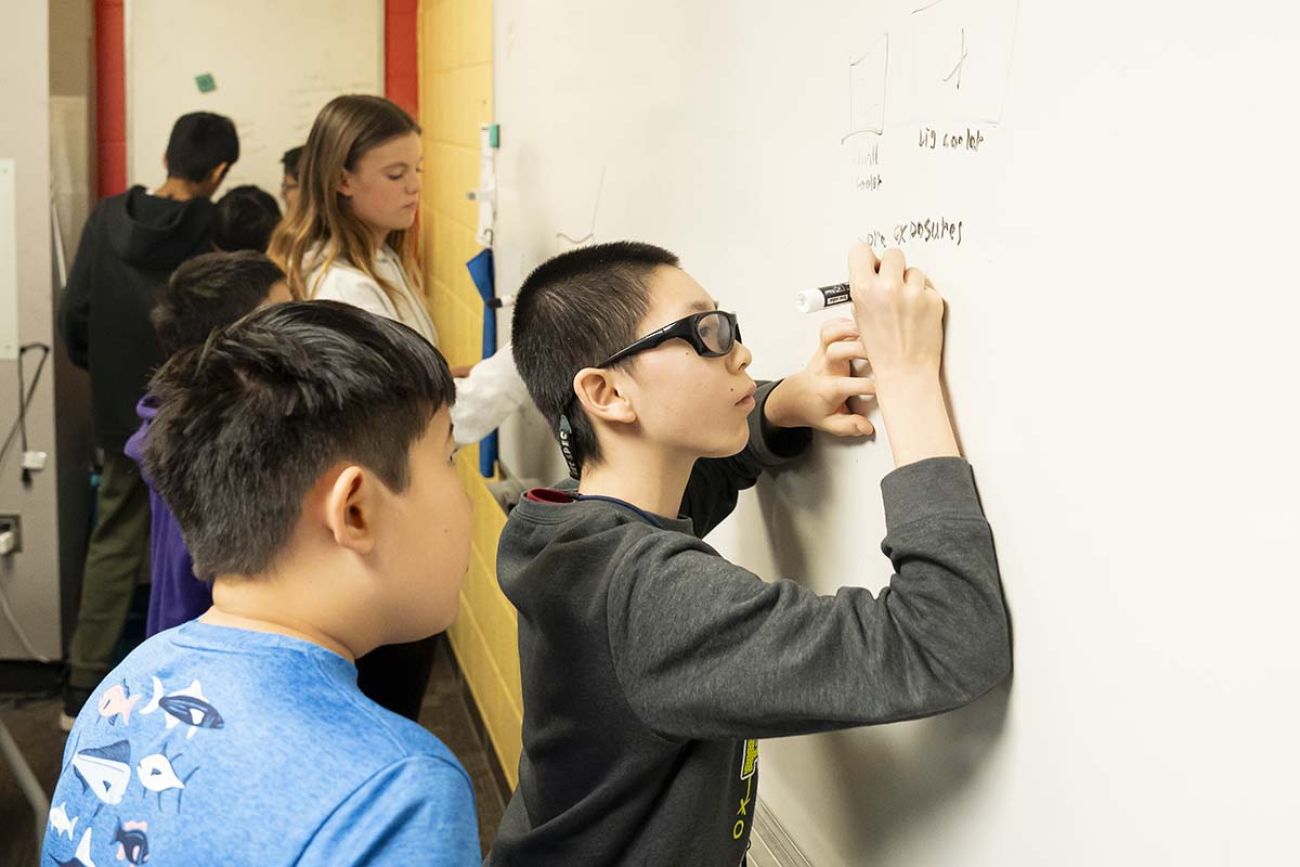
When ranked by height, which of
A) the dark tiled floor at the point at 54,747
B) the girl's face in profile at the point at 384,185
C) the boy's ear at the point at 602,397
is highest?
the girl's face in profile at the point at 384,185

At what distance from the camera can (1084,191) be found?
0.77m

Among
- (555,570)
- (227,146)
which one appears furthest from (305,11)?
(555,570)

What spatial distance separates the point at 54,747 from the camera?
3188 mm

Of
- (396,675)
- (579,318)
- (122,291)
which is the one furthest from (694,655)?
(122,291)

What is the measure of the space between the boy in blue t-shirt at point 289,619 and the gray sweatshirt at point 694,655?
0.16 metres

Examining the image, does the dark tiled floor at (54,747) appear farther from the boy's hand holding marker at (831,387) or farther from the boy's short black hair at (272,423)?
the boy's short black hair at (272,423)

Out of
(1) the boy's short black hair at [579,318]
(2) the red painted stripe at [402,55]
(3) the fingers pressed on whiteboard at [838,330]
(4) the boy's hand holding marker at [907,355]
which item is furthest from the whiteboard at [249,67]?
(4) the boy's hand holding marker at [907,355]

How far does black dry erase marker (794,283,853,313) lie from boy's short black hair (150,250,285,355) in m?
1.25

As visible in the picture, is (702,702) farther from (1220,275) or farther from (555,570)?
(1220,275)

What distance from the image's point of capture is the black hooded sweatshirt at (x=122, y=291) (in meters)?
3.27

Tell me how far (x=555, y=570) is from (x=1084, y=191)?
55cm

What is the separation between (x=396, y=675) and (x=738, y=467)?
3.39 feet

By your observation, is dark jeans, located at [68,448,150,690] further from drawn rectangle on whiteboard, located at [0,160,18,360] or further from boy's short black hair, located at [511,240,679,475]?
boy's short black hair, located at [511,240,679,475]

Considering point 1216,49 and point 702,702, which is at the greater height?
point 1216,49
